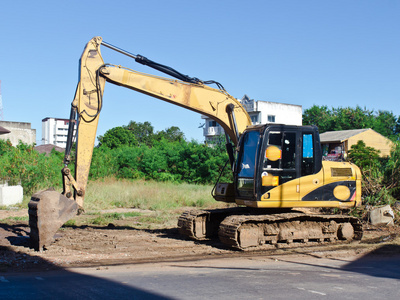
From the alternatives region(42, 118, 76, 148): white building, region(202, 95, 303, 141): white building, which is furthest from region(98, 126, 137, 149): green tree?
region(42, 118, 76, 148): white building

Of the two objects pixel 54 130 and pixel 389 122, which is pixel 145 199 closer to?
pixel 389 122

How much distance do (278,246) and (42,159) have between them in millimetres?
16197

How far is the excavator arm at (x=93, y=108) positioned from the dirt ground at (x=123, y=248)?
700 millimetres

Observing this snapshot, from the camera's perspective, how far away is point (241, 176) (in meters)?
10.3

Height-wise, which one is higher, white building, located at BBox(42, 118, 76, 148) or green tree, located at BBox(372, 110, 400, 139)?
white building, located at BBox(42, 118, 76, 148)

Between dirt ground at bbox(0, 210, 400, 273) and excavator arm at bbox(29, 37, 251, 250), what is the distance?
700 mm

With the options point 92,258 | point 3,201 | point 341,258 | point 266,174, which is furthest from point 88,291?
point 3,201

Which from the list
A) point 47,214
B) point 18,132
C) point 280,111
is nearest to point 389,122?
point 280,111

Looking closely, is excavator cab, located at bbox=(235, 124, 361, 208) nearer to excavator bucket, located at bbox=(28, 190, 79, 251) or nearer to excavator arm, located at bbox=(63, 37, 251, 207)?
excavator arm, located at bbox=(63, 37, 251, 207)

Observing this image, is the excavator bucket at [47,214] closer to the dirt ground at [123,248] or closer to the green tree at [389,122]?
the dirt ground at [123,248]

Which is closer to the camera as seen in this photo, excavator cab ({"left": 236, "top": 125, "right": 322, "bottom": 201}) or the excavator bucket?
the excavator bucket

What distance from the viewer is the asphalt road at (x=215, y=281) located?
20.2 ft

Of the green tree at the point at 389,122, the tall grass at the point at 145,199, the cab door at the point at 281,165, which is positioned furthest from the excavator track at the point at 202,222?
the green tree at the point at 389,122

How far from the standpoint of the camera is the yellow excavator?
30.2ft
